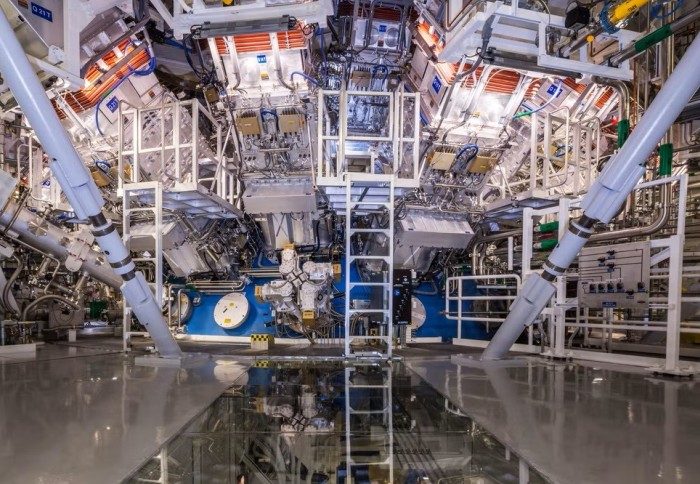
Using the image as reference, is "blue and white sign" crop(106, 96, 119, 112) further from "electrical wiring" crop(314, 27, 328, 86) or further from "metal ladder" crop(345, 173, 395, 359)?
"metal ladder" crop(345, 173, 395, 359)

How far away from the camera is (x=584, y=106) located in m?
7.53

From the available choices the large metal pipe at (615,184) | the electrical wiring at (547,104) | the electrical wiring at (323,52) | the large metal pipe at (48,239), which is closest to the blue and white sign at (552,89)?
the electrical wiring at (547,104)

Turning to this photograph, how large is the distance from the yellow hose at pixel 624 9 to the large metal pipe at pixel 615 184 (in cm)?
83

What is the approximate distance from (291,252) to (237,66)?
322 cm

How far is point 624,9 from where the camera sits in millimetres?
4469

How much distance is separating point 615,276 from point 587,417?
9.00 feet

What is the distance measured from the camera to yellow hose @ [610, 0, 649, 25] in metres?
4.41

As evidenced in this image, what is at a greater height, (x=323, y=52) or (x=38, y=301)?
(x=323, y=52)

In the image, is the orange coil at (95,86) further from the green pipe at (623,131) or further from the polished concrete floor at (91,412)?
the green pipe at (623,131)

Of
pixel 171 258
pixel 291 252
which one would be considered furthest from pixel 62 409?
pixel 171 258

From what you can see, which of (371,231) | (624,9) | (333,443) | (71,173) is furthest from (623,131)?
(71,173)

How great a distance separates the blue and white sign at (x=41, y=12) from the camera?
4.16 m

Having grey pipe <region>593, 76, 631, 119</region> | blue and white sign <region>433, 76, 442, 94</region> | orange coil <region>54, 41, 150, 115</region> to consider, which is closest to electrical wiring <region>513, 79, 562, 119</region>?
grey pipe <region>593, 76, 631, 119</region>

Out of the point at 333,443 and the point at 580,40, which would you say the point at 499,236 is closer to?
the point at 580,40
